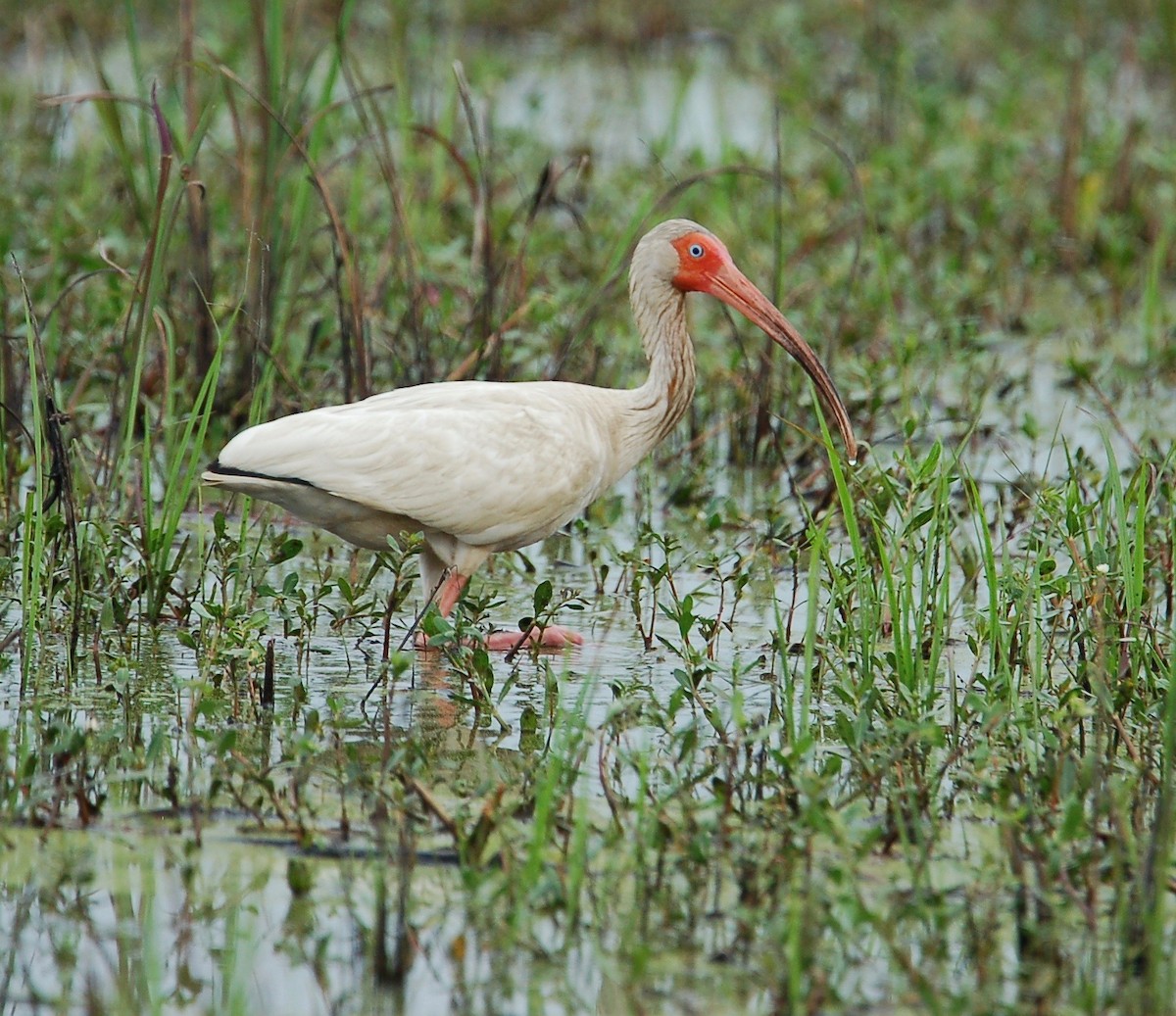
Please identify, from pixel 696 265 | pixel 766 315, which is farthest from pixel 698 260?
pixel 766 315

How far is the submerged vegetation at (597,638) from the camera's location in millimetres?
3211

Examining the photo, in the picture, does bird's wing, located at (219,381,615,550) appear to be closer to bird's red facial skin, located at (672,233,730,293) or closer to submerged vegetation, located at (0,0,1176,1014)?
submerged vegetation, located at (0,0,1176,1014)

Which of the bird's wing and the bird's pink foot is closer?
the bird's wing

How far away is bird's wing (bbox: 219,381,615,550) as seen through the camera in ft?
15.6

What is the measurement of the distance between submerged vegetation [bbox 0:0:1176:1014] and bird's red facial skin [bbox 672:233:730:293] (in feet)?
1.79

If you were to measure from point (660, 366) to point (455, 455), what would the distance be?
79cm

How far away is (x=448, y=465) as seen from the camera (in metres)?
4.90

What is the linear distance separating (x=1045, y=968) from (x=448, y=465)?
2.20m

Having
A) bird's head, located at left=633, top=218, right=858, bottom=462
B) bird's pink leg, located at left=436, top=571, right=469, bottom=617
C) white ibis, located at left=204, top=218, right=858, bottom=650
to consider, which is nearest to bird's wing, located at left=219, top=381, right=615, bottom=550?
white ibis, located at left=204, top=218, right=858, bottom=650

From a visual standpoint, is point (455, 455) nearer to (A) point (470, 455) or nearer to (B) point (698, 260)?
(A) point (470, 455)

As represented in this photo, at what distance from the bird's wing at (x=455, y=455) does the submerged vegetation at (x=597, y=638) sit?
225 millimetres

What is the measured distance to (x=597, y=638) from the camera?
522cm

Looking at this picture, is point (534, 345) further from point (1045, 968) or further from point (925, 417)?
point (1045, 968)

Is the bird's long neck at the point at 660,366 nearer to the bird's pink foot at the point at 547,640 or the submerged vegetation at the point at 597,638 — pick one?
the submerged vegetation at the point at 597,638
